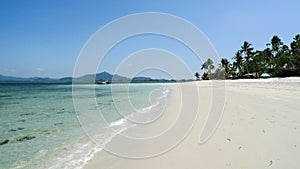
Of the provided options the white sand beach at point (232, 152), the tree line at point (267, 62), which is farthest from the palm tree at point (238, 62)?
the white sand beach at point (232, 152)

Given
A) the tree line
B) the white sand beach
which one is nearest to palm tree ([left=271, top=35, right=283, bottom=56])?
the tree line

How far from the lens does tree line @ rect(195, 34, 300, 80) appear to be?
145 ft

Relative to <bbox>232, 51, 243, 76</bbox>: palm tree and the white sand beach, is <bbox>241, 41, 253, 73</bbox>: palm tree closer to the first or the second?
<bbox>232, 51, 243, 76</bbox>: palm tree

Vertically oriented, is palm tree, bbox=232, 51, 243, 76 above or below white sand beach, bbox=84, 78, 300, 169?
above

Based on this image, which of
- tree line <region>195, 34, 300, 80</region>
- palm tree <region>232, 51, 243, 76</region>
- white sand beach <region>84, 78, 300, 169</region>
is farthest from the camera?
palm tree <region>232, 51, 243, 76</region>

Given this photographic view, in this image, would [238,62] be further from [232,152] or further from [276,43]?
[232,152]

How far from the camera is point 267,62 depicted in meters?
57.8

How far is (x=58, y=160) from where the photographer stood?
4793 millimetres

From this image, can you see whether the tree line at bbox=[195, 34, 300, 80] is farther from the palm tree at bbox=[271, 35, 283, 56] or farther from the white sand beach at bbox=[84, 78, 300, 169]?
the white sand beach at bbox=[84, 78, 300, 169]

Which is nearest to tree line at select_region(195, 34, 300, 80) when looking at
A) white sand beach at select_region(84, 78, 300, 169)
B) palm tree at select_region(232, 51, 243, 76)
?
palm tree at select_region(232, 51, 243, 76)

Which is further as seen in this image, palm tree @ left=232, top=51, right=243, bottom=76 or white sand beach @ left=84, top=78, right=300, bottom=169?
palm tree @ left=232, top=51, right=243, bottom=76

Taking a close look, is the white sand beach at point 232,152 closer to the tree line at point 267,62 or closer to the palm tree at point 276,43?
the tree line at point 267,62

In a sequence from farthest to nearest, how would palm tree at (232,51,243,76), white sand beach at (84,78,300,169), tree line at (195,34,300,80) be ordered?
palm tree at (232,51,243,76), tree line at (195,34,300,80), white sand beach at (84,78,300,169)

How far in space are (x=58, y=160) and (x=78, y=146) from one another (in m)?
1.12
